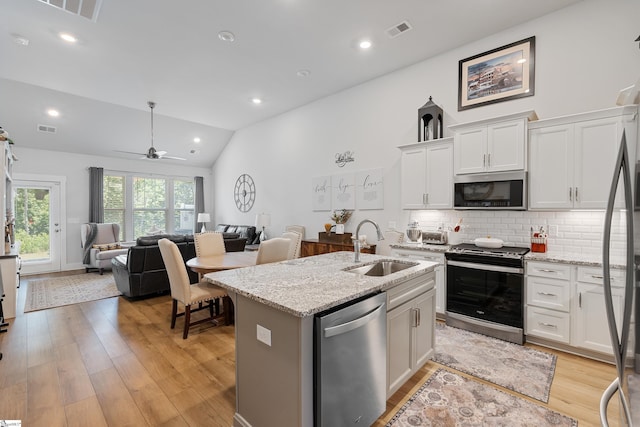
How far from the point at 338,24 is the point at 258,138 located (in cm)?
439

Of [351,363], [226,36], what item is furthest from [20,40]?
[351,363]

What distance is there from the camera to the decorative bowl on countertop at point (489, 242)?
340 centimetres

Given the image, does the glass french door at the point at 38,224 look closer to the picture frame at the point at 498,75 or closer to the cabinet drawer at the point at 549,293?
the picture frame at the point at 498,75

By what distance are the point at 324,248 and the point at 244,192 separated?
12.4 feet

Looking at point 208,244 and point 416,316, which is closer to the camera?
point 416,316

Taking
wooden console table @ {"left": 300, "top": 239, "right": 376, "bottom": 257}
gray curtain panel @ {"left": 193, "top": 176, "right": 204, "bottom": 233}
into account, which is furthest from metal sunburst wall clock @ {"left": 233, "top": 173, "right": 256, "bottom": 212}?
wooden console table @ {"left": 300, "top": 239, "right": 376, "bottom": 257}

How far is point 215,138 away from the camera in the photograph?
27.7ft

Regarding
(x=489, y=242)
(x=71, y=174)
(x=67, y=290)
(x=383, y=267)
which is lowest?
(x=67, y=290)

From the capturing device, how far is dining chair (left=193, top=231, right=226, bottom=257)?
4.10 meters

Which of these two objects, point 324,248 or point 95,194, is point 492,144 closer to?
point 324,248

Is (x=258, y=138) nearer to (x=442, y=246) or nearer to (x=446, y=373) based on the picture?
(x=442, y=246)

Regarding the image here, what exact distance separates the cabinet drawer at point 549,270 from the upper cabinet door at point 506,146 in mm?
1040

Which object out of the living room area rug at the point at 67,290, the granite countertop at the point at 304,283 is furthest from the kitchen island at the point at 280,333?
the living room area rug at the point at 67,290

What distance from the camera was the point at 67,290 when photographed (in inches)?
208
